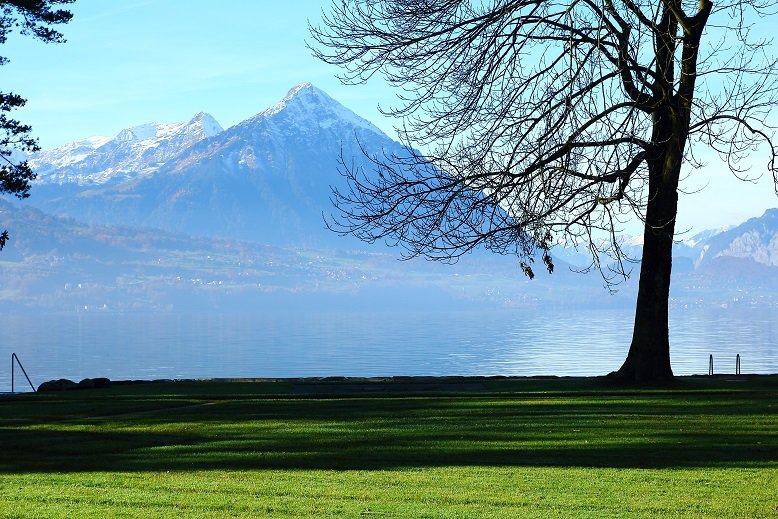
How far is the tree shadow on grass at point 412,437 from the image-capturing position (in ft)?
47.9

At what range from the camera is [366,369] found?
10119 cm

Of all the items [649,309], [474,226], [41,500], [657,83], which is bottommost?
[41,500]

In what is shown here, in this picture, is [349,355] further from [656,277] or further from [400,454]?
[400,454]

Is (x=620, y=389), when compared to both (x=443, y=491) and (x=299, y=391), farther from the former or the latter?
(x=443, y=491)

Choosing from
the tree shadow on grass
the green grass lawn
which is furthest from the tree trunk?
the tree shadow on grass

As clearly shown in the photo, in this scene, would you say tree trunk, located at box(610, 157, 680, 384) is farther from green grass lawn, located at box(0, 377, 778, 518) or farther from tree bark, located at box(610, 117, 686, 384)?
green grass lawn, located at box(0, 377, 778, 518)

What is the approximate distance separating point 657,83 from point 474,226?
180 inches

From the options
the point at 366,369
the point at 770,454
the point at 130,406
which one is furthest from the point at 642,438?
the point at 366,369

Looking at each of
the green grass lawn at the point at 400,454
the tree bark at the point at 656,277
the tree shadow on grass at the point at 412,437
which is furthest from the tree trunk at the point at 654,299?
the tree shadow on grass at the point at 412,437

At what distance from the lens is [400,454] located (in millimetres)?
15148

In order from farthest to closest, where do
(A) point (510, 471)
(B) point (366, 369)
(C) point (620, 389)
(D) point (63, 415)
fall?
(B) point (366, 369) → (C) point (620, 389) → (D) point (63, 415) → (A) point (510, 471)

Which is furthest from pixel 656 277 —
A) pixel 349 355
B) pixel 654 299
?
pixel 349 355

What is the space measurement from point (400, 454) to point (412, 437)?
1458 mm

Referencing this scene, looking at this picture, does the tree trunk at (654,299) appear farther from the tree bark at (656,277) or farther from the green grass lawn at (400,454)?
the green grass lawn at (400,454)
